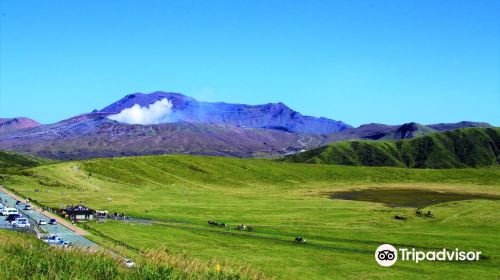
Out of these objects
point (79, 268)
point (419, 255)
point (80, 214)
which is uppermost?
point (79, 268)

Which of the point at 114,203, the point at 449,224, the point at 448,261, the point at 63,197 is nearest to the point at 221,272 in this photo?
the point at 448,261

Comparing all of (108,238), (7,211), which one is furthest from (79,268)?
(7,211)

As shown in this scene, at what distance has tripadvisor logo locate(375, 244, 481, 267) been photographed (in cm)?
7788

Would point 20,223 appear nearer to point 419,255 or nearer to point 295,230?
point 295,230

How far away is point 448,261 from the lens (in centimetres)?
7775

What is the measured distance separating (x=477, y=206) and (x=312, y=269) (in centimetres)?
7388

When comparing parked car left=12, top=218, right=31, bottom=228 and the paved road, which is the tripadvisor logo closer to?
the paved road

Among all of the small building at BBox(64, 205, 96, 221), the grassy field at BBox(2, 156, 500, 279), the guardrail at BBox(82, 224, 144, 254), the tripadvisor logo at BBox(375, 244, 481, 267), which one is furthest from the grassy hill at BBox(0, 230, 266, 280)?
the small building at BBox(64, 205, 96, 221)

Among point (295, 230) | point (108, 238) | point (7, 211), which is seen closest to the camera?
point (108, 238)

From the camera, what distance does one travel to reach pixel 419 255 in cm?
8125

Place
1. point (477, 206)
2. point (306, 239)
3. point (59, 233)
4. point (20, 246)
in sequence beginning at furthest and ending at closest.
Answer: point (477, 206) < point (306, 239) < point (59, 233) < point (20, 246)

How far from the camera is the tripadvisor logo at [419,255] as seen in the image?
3066 inches

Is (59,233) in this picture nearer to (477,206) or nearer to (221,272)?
(221,272)

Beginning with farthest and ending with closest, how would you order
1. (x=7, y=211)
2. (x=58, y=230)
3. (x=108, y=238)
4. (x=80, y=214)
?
(x=80, y=214), (x=7, y=211), (x=58, y=230), (x=108, y=238)
